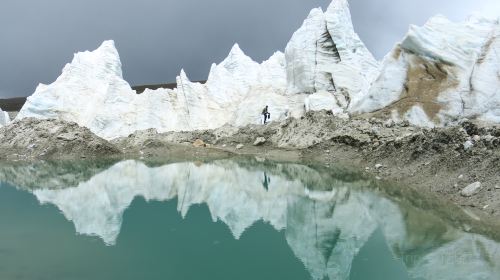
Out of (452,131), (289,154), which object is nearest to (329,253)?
(452,131)

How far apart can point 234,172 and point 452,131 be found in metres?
9.53

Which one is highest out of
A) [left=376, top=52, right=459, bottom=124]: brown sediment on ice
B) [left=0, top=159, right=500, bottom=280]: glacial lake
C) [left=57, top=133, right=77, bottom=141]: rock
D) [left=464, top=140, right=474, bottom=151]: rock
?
[left=376, top=52, right=459, bottom=124]: brown sediment on ice

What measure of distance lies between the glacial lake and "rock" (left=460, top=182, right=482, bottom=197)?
4.01ft

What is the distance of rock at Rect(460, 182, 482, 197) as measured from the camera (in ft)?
47.4

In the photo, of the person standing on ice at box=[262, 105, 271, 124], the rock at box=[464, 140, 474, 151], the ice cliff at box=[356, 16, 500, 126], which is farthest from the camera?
the person standing on ice at box=[262, 105, 271, 124]

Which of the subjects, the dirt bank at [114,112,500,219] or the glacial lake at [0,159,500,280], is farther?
the dirt bank at [114,112,500,219]

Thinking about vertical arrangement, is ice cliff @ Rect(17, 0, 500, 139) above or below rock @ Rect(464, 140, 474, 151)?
above

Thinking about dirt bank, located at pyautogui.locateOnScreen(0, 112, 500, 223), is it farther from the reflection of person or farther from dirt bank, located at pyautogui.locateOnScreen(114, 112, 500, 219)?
the reflection of person

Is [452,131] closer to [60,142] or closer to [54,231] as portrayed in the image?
[54,231]

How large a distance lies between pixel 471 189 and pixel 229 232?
6759 millimetres

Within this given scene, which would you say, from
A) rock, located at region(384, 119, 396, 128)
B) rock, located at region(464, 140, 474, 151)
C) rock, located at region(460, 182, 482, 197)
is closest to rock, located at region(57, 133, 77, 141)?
rock, located at region(384, 119, 396, 128)

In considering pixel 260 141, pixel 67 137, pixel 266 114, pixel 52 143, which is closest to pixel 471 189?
pixel 260 141

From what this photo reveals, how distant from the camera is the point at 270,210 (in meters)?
16.0

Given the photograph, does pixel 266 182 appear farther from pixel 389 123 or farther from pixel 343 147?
pixel 389 123
